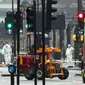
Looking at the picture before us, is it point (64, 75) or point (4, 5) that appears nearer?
point (64, 75)

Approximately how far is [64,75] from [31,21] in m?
11.3

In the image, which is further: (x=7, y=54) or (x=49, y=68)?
(x=7, y=54)

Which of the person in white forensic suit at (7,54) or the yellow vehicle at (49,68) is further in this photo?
the person in white forensic suit at (7,54)

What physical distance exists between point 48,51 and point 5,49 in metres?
20.9

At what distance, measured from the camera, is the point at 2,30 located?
9681 centimetres

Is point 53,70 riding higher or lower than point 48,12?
lower

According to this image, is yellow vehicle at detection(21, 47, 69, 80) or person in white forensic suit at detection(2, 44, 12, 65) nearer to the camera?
yellow vehicle at detection(21, 47, 69, 80)

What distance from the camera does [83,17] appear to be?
31.8 meters

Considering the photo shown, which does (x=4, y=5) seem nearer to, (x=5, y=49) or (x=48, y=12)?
(x=5, y=49)

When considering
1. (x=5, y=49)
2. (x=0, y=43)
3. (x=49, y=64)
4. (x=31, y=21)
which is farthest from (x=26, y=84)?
(x=0, y=43)

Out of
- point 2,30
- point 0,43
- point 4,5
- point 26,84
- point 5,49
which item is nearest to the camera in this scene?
point 26,84

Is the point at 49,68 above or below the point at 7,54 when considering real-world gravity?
above

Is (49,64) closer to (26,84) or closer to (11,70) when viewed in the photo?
(26,84)

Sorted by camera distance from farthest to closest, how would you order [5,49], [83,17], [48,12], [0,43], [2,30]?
[2,30], [0,43], [5,49], [83,17], [48,12]
